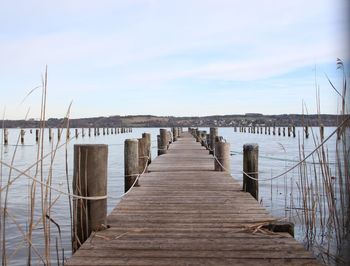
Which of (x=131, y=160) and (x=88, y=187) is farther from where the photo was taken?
(x=131, y=160)

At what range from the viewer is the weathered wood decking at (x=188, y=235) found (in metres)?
3.78

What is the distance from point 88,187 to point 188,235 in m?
1.19

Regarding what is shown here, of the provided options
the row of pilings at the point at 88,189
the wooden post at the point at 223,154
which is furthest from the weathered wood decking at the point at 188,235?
the wooden post at the point at 223,154

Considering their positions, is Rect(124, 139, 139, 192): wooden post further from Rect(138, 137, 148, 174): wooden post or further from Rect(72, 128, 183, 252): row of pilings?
Rect(72, 128, 183, 252): row of pilings

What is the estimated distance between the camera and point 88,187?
14.9 ft

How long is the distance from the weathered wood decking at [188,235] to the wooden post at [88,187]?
0.57 ft

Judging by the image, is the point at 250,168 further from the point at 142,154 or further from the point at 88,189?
the point at 142,154

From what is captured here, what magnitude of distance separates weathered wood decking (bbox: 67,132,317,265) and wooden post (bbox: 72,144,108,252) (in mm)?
174

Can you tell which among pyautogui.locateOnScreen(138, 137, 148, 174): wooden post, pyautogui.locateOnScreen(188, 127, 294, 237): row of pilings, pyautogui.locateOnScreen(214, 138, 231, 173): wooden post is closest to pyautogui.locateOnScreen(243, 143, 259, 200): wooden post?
pyautogui.locateOnScreen(188, 127, 294, 237): row of pilings

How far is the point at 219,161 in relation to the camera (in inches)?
417

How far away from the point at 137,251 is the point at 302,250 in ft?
5.08

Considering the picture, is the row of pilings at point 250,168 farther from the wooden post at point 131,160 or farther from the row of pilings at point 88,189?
the wooden post at point 131,160

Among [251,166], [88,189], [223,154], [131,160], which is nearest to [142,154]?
[223,154]

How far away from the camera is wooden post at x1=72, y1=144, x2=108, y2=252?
4.50 metres
